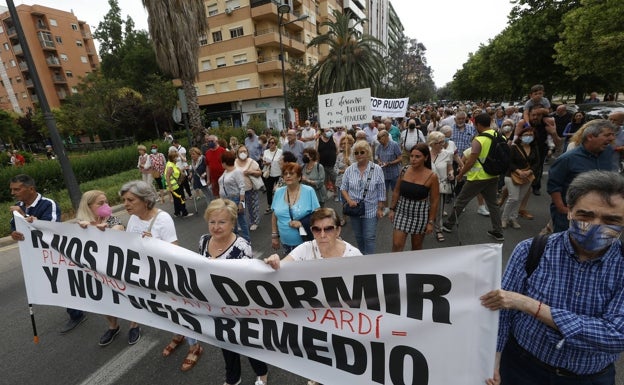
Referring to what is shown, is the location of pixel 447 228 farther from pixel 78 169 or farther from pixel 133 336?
pixel 78 169

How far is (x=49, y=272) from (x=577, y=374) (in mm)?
4011

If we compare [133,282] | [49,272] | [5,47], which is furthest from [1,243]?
[5,47]

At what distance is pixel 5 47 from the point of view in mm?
48250

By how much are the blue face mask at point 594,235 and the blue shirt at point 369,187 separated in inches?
93.7

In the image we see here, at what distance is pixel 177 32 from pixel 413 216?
47.3 feet

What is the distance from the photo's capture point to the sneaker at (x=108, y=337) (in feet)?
10.1

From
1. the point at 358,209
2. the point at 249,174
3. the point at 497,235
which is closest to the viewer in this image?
the point at 358,209

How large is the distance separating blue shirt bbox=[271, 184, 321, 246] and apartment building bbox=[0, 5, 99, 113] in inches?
2228

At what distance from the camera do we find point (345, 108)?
773 cm

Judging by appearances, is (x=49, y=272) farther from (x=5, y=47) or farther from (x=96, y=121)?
(x=5, y=47)

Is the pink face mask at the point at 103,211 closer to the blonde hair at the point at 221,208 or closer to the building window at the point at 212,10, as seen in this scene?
the blonde hair at the point at 221,208

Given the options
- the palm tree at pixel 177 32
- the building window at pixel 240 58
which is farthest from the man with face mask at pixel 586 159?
the building window at pixel 240 58

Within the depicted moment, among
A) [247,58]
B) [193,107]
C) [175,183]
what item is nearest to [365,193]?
[175,183]

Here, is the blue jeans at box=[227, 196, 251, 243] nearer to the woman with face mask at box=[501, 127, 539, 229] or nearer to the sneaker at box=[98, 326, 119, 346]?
the sneaker at box=[98, 326, 119, 346]
